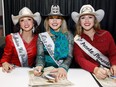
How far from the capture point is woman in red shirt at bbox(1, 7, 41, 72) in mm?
1859

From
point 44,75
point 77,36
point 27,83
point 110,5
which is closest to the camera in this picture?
point 27,83

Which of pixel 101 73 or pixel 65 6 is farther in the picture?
pixel 65 6

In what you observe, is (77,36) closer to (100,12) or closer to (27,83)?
(100,12)

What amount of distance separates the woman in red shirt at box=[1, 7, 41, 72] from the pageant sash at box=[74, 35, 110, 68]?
1.46 feet

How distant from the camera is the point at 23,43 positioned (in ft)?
6.13

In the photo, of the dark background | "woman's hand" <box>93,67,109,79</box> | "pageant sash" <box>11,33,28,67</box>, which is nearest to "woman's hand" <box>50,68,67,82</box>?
"woman's hand" <box>93,67,109,79</box>

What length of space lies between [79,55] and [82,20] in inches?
14.3

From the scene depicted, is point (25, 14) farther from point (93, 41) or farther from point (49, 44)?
point (93, 41)

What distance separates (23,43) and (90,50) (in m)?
0.65

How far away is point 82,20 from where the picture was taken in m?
1.88

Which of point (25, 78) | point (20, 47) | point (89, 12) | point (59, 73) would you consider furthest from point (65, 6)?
point (25, 78)

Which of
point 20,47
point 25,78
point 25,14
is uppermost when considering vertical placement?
point 25,14

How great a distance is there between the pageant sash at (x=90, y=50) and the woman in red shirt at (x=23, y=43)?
444 mm

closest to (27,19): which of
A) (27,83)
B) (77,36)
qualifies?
(77,36)
